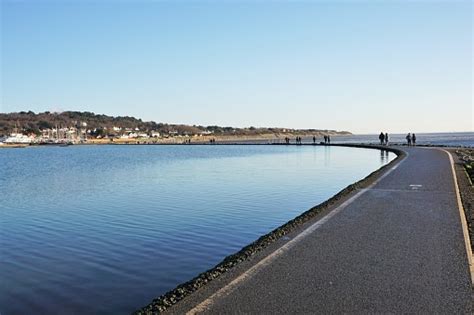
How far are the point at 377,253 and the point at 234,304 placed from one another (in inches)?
130

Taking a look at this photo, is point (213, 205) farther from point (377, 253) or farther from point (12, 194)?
point (12, 194)

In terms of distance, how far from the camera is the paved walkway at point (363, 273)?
6020mm

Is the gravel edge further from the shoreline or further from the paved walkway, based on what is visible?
the shoreline

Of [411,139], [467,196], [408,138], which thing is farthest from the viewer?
[411,139]

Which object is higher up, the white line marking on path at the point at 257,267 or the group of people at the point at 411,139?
the group of people at the point at 411,139

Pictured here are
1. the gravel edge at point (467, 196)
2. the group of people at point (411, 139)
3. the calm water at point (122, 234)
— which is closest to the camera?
the calm water at point (122, 234)

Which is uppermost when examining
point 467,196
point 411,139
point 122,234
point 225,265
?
point 411,139

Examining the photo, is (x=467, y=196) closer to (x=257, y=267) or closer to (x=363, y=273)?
(x=363, y=273)

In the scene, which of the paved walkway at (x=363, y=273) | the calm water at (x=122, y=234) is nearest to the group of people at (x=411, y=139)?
the calm water at (x=122, y=234)

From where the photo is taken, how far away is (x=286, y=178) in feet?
87.5

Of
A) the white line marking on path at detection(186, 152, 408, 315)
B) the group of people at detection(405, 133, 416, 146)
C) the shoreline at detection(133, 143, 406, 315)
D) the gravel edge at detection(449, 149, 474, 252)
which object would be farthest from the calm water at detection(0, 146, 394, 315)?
the group of people at detection(405, 133, 416, 146)

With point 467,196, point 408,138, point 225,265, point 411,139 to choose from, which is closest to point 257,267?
point 225,265

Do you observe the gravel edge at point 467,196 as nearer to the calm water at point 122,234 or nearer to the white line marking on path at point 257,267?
the white line marking on path at point 257,267

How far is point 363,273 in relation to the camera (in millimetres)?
7242
